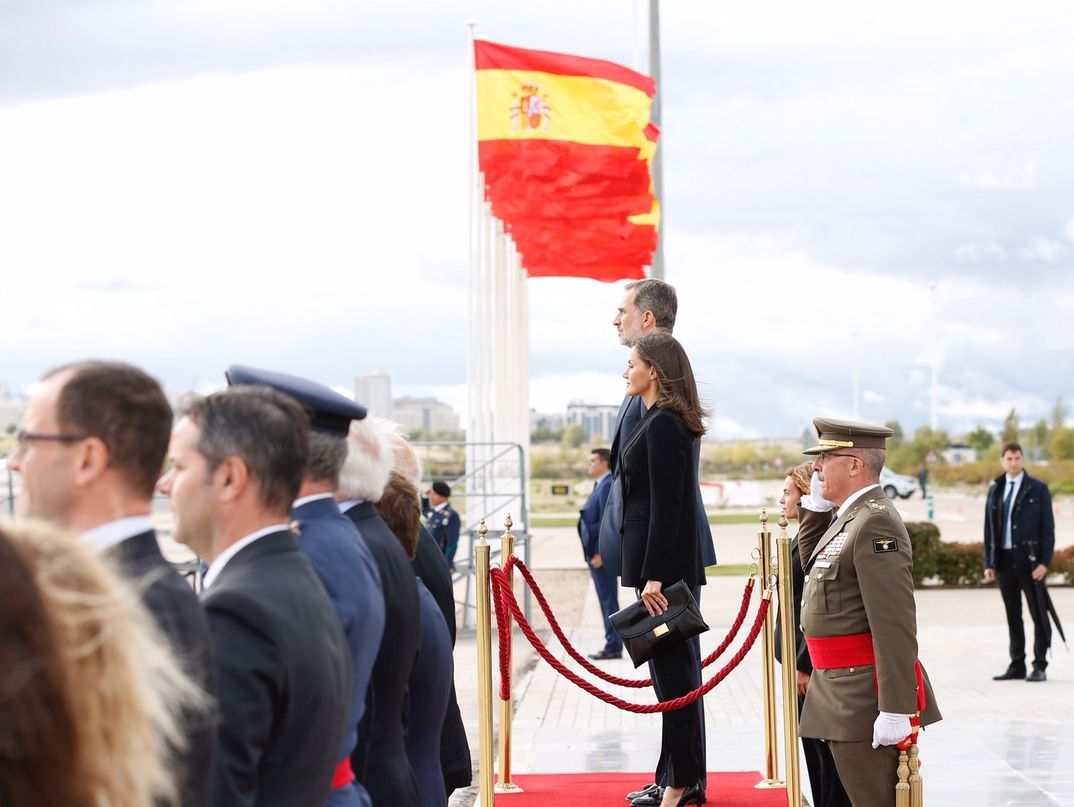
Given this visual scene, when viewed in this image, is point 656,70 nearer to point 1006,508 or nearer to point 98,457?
point 1006,508

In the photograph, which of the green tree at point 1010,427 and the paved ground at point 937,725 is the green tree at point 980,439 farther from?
the paved ground at point 937,725

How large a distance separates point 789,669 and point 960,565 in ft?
50.6

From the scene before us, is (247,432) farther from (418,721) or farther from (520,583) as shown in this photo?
(520,583)

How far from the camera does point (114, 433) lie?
2396 millimetres

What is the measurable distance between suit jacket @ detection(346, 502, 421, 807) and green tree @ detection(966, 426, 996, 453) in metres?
107

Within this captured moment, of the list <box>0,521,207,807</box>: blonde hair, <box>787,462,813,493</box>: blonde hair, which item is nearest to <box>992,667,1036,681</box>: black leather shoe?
<box>787,462,813,493</box>: blonde hair

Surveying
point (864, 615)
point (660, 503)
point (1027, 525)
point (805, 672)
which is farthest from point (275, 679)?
point (1027, 525)

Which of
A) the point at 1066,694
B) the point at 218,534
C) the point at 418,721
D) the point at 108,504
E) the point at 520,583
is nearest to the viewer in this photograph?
the point at 108,504

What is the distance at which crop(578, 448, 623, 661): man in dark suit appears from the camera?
43.7 ft

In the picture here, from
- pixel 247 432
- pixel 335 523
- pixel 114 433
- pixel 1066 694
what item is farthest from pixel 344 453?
pixel 1066 694

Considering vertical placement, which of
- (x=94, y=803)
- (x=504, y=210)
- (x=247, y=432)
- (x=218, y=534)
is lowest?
(x=94, y=803)

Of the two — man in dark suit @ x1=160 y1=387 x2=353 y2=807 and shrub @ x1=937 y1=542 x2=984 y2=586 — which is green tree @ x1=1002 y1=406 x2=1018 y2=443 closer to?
shrub @ x1=937 y1=542 x2=984 y2=586

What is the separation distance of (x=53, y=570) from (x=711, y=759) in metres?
7.41

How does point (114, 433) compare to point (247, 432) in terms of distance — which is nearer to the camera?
point (114, 433)
